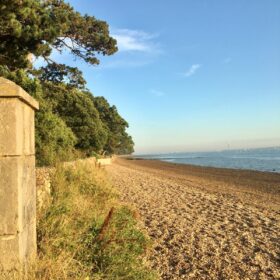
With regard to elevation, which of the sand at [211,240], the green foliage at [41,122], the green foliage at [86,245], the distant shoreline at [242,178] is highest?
the green foliage at [41,122]

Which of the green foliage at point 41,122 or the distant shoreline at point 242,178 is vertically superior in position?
the green foliage at point 41,122

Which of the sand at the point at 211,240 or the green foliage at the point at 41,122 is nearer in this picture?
the sand at the point at 211,240

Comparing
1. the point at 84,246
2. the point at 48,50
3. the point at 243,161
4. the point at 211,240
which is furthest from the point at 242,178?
the point at 243,161

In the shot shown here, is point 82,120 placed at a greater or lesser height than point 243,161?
greater

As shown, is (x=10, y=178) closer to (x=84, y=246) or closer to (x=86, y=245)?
(x=84, y=246)

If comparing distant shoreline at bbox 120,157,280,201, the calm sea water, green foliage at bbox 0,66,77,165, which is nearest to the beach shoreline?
distant shoreline at bbox 120,157,280,201

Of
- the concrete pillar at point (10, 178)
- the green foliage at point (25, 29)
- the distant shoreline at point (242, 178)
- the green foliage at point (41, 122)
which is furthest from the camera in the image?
the distant shoreline at point (242, 178)

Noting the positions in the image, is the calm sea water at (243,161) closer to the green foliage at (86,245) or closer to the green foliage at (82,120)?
the green foliage at (82,120)

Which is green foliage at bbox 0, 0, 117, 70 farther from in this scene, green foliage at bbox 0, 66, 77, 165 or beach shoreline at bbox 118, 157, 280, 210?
beach shoreline at bbox 118, 157, 280, 210

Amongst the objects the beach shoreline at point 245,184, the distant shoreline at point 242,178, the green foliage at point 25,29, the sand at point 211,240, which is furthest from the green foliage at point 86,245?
the distant shoreline at point 242,178

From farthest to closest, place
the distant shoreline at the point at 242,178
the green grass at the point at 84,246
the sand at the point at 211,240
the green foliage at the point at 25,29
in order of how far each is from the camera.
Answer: the distant shoreline at the point at 242,178 < the green foliage at the point at 25,29 < the sand at the point at 211,240 < the green grass at the point at 84,246

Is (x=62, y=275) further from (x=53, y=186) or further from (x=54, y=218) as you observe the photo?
(x=53, y=186)

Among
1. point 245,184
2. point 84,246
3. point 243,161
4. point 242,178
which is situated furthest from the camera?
point 243,161

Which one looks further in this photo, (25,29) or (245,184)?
(245,184)
